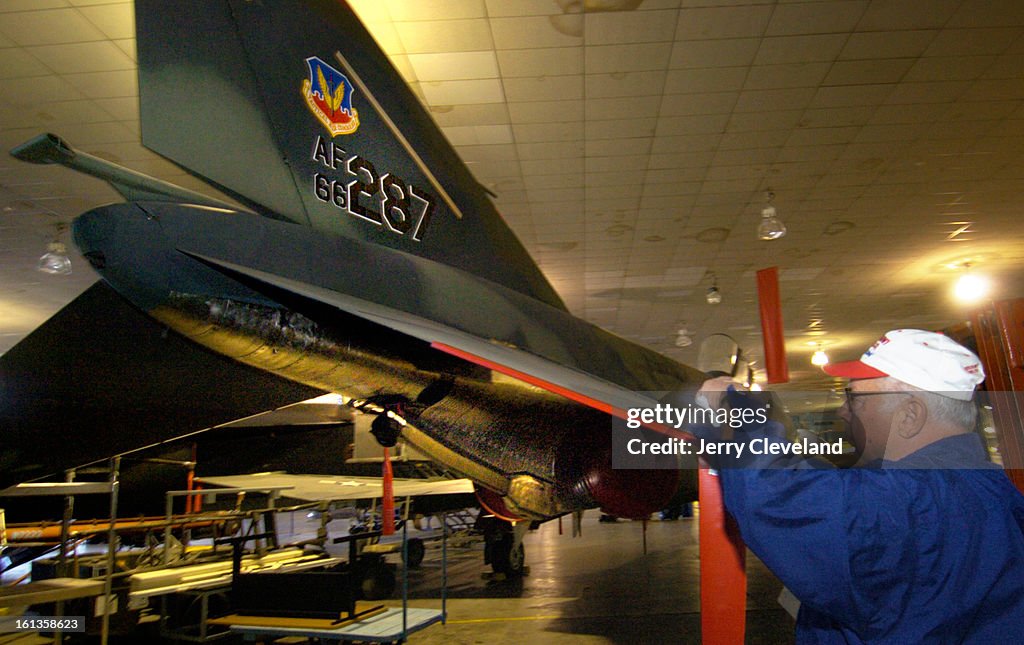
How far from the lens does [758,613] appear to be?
225 inches

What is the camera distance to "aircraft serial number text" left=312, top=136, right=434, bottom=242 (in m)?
2.74

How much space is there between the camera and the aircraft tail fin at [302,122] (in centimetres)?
221

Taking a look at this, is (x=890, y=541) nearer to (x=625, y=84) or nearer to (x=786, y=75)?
(x=625, y=84)

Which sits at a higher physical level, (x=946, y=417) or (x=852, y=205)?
(x=852, y=205)

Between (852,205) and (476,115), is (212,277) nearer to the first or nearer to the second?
(476,115)

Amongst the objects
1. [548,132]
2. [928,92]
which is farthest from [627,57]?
[928,92]

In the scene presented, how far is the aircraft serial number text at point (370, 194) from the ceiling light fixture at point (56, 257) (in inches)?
333

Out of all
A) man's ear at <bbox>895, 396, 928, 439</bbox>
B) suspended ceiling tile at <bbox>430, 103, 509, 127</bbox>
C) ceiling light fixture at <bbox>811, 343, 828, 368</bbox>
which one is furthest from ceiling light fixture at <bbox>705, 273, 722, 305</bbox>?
man's ear at <bbox>895, 396, 928, 439</bbox>

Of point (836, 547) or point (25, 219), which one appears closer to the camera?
point (836, 547)

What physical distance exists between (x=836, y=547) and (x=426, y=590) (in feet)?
23.2

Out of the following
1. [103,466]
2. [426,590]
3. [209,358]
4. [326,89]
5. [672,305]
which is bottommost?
[426,590]

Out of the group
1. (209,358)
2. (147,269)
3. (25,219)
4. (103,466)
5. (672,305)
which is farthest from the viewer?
(672,305)

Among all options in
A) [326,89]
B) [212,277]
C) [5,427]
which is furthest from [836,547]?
[5,427]

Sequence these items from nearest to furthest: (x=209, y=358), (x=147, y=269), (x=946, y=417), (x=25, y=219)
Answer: (x=946, y=417) → (x=147, y=269) → (x=209, y=358) → (x=25, y=219)
